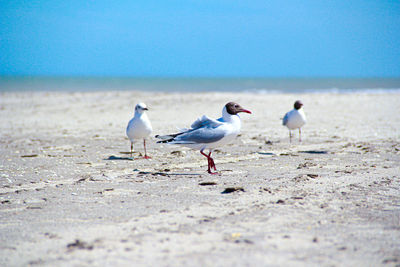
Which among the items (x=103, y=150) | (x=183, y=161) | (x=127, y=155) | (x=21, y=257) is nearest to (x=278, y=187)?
(x=183, y=161)

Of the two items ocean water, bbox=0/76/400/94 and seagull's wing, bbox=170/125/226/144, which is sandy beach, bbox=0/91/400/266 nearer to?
seagull's wing, bbox=170/125/226/144

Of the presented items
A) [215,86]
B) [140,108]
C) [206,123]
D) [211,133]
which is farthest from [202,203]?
[215,86]

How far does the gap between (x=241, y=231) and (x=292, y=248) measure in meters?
0.52

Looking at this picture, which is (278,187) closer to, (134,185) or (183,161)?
(134,185)

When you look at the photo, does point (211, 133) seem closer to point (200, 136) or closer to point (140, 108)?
point (200, 136)

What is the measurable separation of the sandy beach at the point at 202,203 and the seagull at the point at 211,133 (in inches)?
17.3

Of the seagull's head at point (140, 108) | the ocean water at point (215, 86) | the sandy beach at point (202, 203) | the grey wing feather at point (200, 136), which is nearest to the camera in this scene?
the sandy beach at point (202, 203)

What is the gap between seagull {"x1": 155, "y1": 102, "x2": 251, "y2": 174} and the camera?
20.1 feet

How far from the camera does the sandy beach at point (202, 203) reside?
316cm

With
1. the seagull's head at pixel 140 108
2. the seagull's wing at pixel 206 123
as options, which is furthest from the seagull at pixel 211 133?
the seagull's head at pixel 140 108

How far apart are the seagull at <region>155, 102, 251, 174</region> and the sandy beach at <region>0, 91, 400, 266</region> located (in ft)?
1.44

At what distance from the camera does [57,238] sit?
3.53 m

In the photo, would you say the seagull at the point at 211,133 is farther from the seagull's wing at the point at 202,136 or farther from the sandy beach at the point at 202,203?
the sandy beach at the point at 202,203

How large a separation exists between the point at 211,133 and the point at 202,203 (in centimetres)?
184
